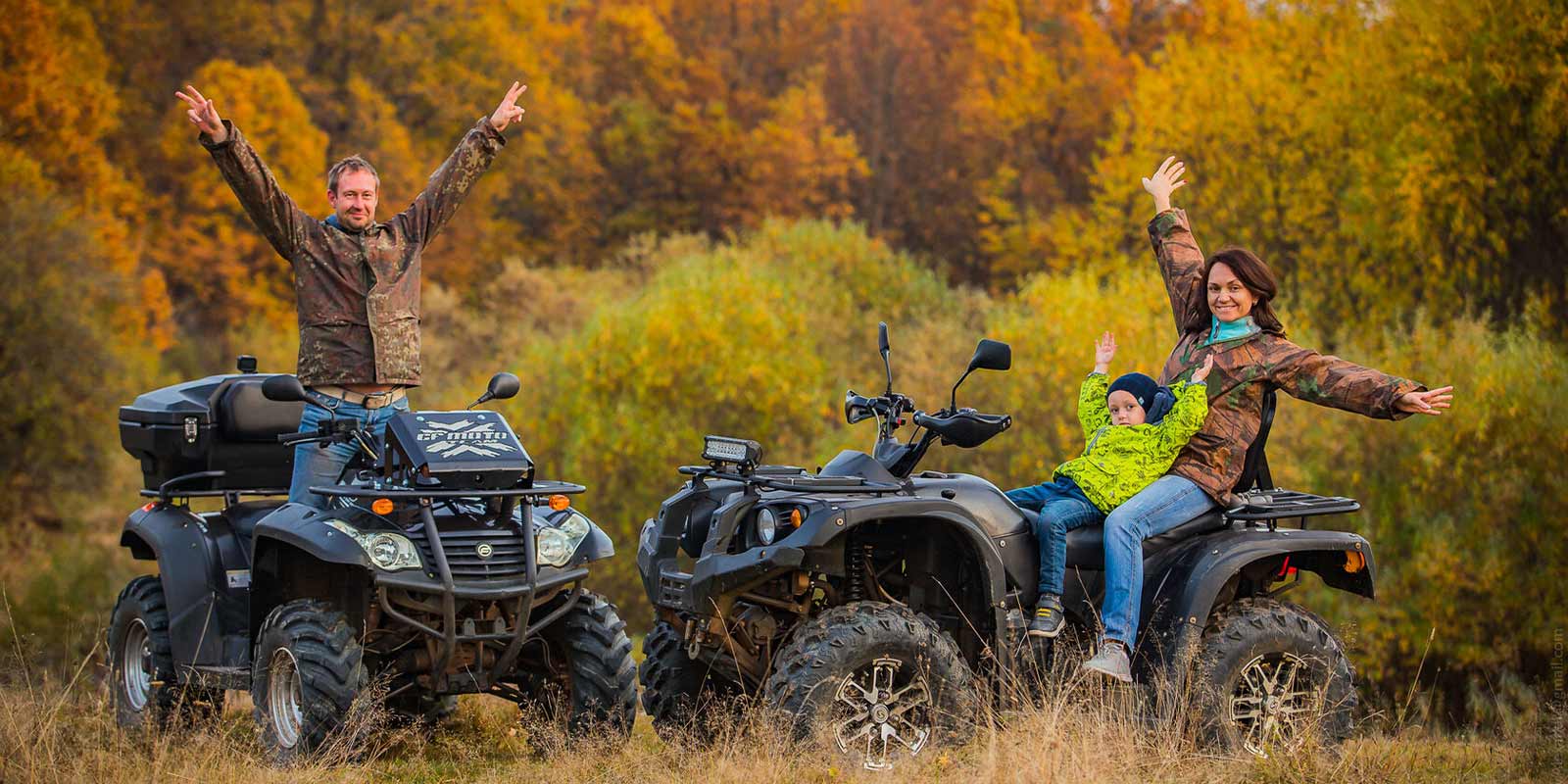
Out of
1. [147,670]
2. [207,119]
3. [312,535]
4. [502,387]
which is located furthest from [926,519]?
[147,670]

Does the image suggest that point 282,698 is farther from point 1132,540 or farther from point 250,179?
point 1132,540

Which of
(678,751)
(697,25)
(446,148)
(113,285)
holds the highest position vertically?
(697,25)

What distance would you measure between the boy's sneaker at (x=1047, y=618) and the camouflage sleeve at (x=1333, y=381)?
4.10ft

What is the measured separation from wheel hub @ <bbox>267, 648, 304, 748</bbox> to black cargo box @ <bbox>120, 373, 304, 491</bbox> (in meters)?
1.58

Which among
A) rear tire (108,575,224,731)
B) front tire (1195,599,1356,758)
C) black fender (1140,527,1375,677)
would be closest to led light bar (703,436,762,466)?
black fender (1140,527,1375,677)

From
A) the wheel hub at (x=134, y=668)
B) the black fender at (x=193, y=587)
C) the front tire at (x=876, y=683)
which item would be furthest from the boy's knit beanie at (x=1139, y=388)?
the wheel hub at (x=134, y=668)

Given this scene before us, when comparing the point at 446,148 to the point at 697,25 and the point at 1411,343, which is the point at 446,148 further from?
the point at 1411,343

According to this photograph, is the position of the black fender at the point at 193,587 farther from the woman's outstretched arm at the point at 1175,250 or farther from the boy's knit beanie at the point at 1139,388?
the woman's outstretched arm at the point at 1175,250

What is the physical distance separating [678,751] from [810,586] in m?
0.82

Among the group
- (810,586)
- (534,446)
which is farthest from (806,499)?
(534,446)

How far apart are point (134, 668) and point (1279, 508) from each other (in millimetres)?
5547

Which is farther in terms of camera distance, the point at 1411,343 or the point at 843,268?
the point at 843,268

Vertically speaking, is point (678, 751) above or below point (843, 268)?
below

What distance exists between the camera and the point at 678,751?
21.9 feet
